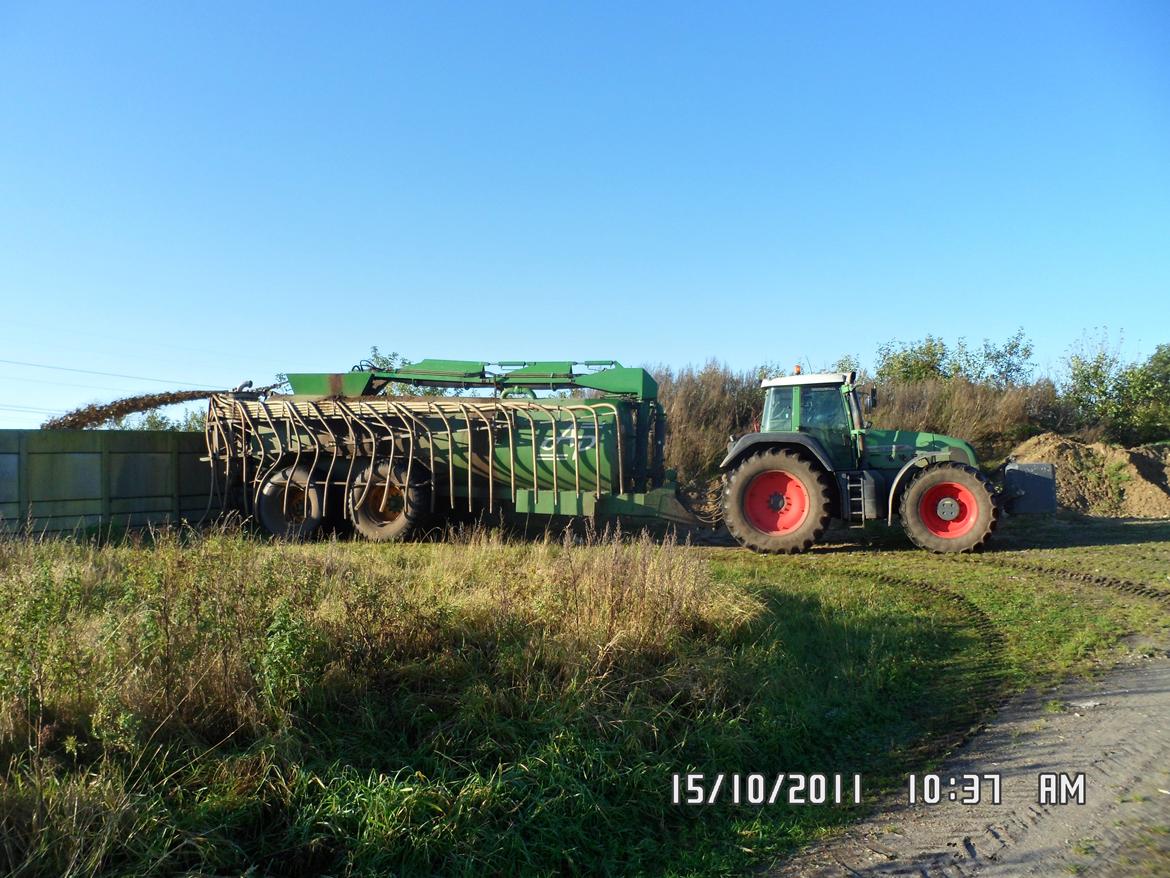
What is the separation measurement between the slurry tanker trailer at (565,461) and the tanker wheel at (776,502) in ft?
0.07

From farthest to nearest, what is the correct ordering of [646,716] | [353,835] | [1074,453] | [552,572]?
[1074,453] → [552,572] → [646,716] → [353,835]

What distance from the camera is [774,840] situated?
354cm

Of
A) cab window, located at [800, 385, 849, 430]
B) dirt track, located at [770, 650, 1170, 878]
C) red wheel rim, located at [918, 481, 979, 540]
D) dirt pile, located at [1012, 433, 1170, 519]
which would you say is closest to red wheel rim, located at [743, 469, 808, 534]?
cab window, located at [800, 385, 849, 430]

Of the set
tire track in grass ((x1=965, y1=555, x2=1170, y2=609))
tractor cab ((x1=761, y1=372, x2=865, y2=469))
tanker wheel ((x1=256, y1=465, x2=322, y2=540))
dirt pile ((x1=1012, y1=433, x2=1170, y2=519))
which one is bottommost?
tire track in grass ((x1=965, y1=555, x2=1170, y2=609))

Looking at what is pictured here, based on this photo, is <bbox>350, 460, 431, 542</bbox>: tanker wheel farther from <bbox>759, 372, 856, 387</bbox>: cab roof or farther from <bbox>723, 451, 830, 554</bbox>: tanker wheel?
<bbox>759, 372, 856, 387</bbox>: cab roof

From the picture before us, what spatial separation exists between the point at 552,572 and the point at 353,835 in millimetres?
2906

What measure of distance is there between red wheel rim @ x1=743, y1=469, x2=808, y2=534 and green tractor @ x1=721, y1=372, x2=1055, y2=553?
1 cm

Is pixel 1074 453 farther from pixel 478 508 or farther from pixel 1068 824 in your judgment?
pixel 1068 824

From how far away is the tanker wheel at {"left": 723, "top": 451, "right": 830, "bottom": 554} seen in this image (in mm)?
11070

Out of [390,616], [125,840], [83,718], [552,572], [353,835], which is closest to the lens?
[125,840]

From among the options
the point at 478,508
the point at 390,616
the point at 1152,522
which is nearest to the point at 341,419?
the point at 478,508

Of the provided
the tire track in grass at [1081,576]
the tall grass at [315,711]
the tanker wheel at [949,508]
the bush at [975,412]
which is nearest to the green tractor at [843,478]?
the tanker wheel at [949,508]

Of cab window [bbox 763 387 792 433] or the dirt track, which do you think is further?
cab window [bbox 763 387 792 433]

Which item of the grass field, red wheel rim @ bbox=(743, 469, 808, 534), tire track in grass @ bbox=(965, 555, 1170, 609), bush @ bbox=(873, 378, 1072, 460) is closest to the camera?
the grass field
